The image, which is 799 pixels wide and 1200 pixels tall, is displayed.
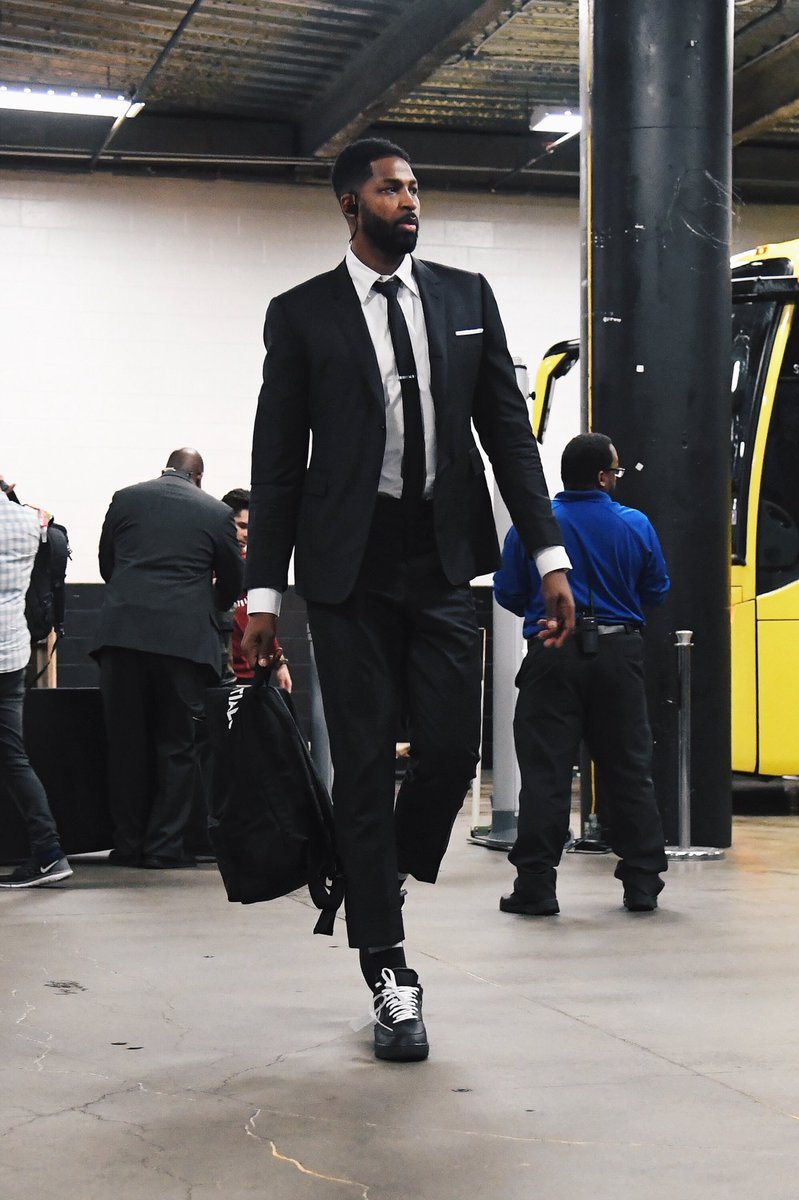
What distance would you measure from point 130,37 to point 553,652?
26.8ft

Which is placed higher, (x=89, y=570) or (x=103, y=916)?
(x=89, y=570)

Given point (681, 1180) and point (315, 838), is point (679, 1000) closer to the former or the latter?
point (315, 838)

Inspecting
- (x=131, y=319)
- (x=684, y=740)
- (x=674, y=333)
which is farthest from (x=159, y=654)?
(x=131, y=319)

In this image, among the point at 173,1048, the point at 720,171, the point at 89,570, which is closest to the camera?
the point at 173,1048

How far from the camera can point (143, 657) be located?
7449 millimetres

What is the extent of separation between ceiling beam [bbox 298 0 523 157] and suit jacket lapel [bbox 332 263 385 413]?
754 centimetres

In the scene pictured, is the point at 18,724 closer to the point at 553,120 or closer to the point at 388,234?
the point at 388,234

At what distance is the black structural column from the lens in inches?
309

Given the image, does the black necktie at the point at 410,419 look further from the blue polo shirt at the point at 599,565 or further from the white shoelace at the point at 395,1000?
the blue polo shirt at the point at 599,565

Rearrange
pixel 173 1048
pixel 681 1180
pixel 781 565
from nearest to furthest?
pixel 681 1180, pixel 173 1048, pixel 781 565

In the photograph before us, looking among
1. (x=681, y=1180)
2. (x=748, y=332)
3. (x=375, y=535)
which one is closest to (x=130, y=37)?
(x=748, y=332)

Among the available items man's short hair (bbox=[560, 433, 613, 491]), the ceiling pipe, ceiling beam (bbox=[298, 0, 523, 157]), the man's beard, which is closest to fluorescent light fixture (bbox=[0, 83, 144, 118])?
the ceiling pipe

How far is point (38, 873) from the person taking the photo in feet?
22.0

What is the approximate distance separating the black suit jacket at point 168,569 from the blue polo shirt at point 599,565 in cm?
189
